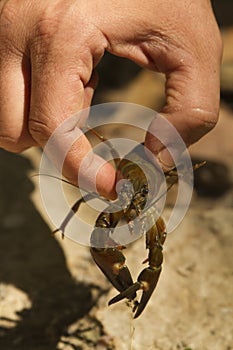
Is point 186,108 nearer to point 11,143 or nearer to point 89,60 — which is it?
point 89,60

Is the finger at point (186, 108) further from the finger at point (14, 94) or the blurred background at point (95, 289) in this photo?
the blurred background at point (95, 289)

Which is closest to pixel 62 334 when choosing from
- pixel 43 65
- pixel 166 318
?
pixel 166 318

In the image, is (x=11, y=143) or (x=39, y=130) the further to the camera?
(x=11, y=143)

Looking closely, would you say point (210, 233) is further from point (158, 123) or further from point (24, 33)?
point (24, 33)

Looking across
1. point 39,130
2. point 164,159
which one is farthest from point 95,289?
point 39,130

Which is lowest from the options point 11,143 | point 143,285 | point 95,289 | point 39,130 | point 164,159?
point 95,289

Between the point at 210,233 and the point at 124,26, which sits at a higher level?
the point at 124,26
